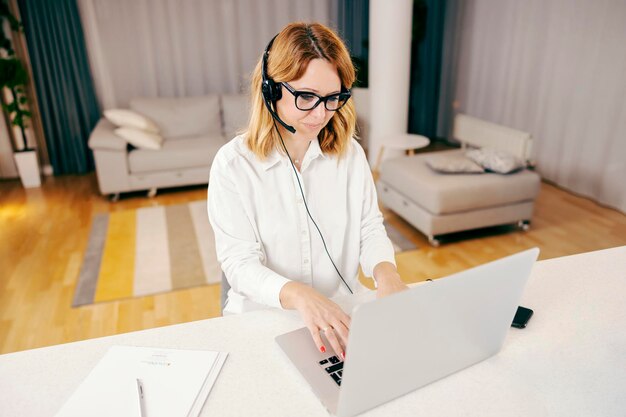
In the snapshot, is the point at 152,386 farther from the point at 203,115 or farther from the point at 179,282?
the point at 203,115

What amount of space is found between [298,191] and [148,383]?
2.11 feet

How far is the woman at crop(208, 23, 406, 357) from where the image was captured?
1107mm

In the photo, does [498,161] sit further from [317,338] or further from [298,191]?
[317,338]

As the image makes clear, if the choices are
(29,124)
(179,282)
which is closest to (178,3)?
(29,124)

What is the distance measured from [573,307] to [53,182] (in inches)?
186

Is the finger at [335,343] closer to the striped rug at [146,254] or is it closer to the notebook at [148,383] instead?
the notebook at [148,383]

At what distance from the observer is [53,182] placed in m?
4.59

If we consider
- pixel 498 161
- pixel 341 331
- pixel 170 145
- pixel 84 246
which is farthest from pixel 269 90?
pixel 170 145

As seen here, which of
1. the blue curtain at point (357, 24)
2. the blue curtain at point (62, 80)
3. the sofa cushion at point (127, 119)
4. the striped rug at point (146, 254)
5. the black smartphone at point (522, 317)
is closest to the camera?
the black smartphone at point (522, 317)

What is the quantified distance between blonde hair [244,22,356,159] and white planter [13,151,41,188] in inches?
153

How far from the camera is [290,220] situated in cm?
132

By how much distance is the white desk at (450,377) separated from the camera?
0.81 m

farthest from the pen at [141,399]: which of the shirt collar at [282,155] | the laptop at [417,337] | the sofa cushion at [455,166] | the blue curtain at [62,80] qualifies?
the blue curtain at [62,80]

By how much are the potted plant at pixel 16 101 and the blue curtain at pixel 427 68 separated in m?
3.84
